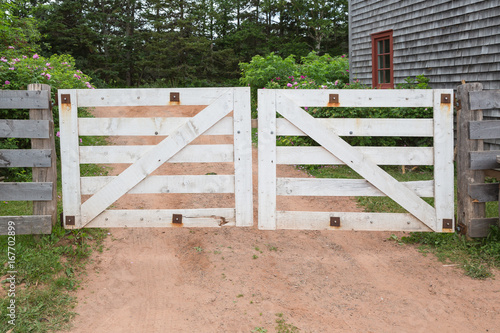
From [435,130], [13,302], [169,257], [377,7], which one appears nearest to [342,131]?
[435,130]

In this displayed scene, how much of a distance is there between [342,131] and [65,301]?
3073 millimetres

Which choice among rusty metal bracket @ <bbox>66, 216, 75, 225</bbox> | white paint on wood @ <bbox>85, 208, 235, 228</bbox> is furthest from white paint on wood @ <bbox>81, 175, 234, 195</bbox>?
rusty metal bracket @ <bbox>66, 216, 75, 225</bbox>

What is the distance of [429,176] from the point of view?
349 inches

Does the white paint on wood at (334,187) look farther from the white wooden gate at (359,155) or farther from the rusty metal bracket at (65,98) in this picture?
the rusty metal bracket at (65,98)

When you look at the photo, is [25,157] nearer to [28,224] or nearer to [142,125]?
[28,224]

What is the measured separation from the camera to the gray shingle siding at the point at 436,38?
920 centimetres

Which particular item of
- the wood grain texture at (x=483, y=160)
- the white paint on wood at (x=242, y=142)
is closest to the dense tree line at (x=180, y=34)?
the white paint on wood at (x=242, y=142)

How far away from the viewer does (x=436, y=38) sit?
429 inches

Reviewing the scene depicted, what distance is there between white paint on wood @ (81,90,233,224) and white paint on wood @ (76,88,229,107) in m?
0.11

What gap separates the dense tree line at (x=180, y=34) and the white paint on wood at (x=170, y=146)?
2482 cm

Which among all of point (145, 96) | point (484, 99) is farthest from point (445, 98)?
point (145, 96)

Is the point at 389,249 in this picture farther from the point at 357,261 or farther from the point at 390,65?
the point at 390,65

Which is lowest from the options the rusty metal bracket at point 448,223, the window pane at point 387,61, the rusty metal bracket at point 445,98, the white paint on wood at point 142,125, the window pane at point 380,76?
the rusty metal bracket at point 448,223

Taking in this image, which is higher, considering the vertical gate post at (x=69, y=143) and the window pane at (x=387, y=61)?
the window pane at (x=387, y=61)
